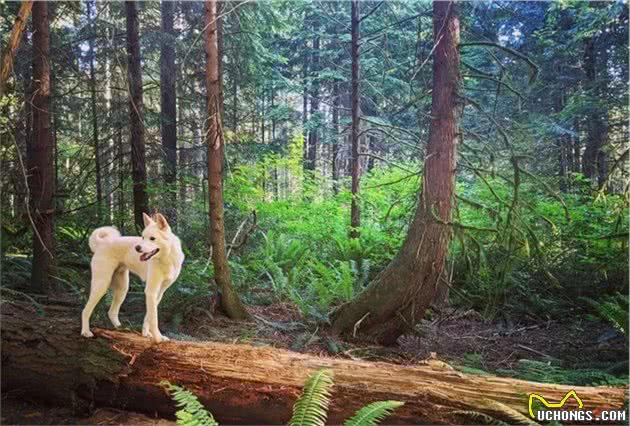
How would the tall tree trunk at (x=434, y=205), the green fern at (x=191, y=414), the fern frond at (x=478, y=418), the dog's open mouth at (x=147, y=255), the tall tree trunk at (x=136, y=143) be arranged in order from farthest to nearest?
the tall tree trunk at (x=136, y=143) → the tall tree trunk at (x=434, y=205) → the dog's open mouth at (x=147, y=255) → the fern frond at (x=478, y=418) → the green fern at (x=191, y=414)

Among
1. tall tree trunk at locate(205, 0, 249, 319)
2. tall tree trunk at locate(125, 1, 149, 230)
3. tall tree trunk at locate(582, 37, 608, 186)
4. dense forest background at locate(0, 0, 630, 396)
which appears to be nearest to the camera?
tall tree trunk at locate(205, 0, 249, 319)

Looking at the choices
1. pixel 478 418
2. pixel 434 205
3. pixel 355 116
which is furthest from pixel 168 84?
pixel 478 418

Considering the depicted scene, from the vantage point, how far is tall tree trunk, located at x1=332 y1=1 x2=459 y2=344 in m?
4.42

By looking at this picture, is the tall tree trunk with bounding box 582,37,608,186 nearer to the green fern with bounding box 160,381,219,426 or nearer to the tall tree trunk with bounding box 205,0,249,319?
the tall tree trunk with bounding box 205,0,249,319

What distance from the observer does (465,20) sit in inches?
192

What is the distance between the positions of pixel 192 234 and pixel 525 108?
8.89 m

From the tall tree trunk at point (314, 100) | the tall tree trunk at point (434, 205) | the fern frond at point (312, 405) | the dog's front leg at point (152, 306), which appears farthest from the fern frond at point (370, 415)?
the tall tree trunk at point (314, 100)

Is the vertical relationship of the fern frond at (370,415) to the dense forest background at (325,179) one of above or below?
below

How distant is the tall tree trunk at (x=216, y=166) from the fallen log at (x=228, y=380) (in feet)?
5.90

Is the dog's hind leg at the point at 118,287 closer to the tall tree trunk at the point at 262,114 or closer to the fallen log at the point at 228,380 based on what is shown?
the fallen log at the point at 228,380

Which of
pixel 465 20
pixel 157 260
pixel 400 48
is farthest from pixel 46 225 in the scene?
pixel 400 48

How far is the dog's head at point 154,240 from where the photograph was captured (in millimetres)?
2961

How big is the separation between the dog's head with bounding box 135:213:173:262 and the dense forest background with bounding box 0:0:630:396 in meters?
1.04

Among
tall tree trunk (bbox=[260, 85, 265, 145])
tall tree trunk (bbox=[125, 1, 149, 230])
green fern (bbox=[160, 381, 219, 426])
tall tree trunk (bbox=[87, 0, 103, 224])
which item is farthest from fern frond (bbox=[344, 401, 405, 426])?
tall tree trunk (bbox=[260, 85, 265, 145])
